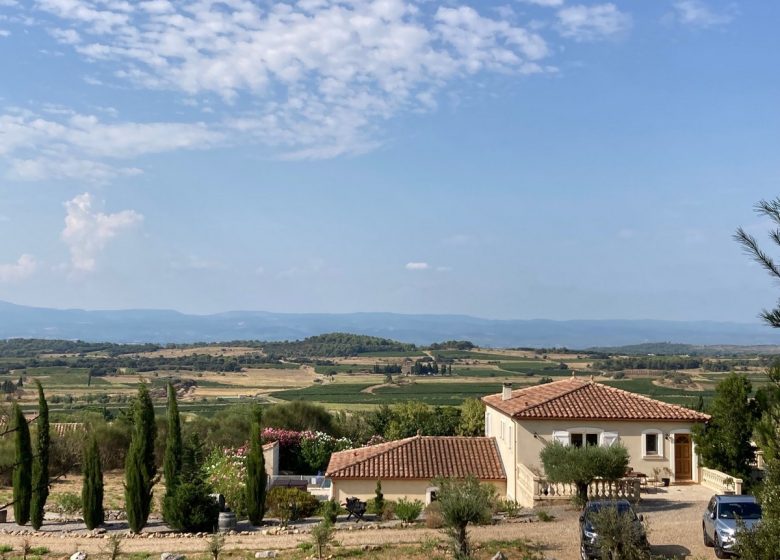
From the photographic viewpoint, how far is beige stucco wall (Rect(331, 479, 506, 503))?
90.8 feet

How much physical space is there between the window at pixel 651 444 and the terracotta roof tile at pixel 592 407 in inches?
26.2

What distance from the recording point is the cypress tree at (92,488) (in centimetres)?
2395

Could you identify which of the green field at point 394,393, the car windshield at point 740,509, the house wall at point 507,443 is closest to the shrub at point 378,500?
the house wall at point 507,443

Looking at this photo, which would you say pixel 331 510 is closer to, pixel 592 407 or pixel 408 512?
pixel 408 512

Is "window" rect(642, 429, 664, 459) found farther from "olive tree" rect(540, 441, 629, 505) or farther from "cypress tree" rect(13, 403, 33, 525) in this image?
"cypress tree" rect(13, 403, 33, 525)

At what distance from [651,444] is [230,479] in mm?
14531

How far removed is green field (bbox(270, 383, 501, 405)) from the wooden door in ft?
153

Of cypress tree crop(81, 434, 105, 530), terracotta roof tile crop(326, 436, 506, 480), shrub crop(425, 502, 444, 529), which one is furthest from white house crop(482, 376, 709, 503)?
cypress tree crop(81, 434, 105, 530)

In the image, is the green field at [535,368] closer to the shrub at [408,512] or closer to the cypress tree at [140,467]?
the shrub at [408,512]

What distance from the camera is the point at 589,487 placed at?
77.4 feet

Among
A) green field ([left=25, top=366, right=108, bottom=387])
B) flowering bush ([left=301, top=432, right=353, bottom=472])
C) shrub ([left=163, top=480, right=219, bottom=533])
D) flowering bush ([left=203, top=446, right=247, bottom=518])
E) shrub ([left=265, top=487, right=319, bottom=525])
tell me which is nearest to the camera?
shrub ([left=163, top=480, right=219, bottom=533])

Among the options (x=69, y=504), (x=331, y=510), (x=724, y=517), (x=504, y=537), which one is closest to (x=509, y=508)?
(x=504, y=537)

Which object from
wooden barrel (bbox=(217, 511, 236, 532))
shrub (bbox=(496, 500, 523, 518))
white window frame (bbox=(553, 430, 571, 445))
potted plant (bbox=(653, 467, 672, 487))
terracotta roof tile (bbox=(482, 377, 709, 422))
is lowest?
wooden barrel (bbox=(217, 511, 236, 532))

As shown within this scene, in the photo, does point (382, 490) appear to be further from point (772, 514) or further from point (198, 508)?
point (772, 514)
